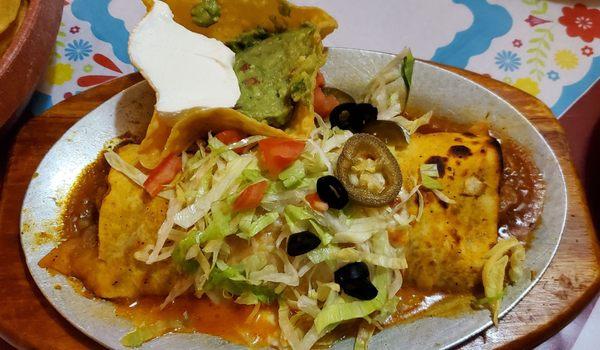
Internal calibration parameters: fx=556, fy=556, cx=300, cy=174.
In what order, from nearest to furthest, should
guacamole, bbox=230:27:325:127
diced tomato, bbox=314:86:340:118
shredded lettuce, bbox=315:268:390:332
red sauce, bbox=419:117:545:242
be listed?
shredded lettuce, bbox=315:268:390:332 < guacamole, bbox=230:27:325:127 < red sauce, bbox=419:117:545:242 < diced tomato, bbox=314:86:340:118

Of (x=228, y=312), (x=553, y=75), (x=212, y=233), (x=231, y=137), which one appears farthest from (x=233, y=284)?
(x=553, y=75)

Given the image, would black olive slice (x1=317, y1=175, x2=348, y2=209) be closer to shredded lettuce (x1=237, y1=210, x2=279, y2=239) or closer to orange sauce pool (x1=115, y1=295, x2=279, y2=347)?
shredded lettuce (x1=237, y1=210, x2=279, y2=239)

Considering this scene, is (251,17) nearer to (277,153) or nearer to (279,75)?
(279,75)

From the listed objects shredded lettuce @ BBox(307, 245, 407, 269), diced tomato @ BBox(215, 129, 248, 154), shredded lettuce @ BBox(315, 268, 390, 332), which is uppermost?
diced tomato @ BBox(215, 129, 248, 154)

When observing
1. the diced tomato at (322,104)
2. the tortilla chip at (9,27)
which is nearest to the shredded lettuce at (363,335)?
the diced tomato at (322,104)

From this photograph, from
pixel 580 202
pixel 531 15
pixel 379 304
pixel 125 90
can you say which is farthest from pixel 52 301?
pixel 531 15

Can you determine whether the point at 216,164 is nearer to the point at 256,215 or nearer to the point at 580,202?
the point at 256,215

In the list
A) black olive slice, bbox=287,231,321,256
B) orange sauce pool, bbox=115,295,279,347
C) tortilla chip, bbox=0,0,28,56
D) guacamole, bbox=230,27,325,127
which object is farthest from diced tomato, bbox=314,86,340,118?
tortilla chip, bbox=0,0,28,56
